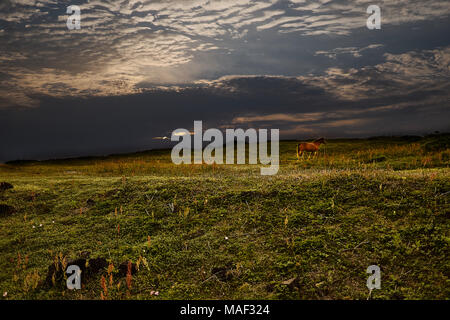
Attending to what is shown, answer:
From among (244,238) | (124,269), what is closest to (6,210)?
(124,269)

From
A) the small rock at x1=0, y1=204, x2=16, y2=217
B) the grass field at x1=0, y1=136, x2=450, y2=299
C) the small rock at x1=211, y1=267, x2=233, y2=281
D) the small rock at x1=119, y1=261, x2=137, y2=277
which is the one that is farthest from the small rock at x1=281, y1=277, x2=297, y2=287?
the small rock at x1=0, y1=204, x2=16, y2=217

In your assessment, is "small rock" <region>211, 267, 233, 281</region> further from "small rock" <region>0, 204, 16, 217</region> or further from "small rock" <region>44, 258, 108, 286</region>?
"small rock" <region>0, 204, 16, 217</region>

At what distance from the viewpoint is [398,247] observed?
7297 mm

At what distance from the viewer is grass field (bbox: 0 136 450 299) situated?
21.4 feet

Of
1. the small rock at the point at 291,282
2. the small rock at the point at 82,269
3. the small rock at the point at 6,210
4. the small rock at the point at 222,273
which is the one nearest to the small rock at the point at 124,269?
the small rock at the point at 82,269

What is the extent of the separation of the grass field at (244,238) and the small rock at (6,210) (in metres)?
0.19

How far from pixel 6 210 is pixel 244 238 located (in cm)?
1145

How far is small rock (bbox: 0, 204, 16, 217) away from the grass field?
19cm

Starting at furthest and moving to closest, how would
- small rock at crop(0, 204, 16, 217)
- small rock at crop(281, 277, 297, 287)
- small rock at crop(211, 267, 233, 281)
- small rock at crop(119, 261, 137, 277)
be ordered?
small rock at crop(0, 204, 16, 217) → small rock at crop(119, 261, 137, 277) → small rock at crop(211, 267, 233, 281) → small rock at crop(281, 277, 297, 287)

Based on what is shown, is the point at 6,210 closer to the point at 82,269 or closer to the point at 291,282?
the point at 82,269

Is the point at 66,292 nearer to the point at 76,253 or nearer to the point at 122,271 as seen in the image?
the point at 122,271

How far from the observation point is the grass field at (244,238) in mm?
6520

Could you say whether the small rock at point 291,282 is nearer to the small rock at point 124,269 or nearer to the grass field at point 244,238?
the grass field at point 244,238
